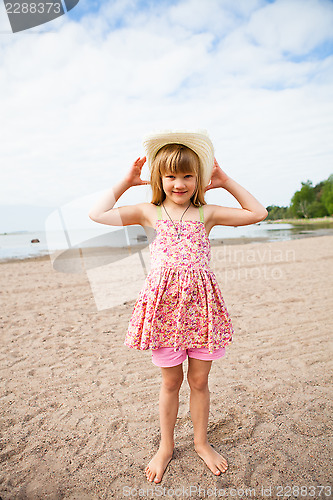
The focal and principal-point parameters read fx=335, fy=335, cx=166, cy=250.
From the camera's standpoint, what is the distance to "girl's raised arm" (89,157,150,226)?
1979 mm

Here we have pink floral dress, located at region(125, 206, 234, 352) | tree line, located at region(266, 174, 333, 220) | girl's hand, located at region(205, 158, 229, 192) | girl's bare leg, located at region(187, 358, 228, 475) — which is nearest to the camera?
pink floral dress, located at region(125, 206, 234, 352)

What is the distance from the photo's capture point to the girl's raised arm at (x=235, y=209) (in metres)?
2.01

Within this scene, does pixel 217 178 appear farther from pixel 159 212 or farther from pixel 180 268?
pixel 180 268

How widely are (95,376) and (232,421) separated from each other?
1.37 metres

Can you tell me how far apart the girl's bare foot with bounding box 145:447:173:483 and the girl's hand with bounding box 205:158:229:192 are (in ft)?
5.41

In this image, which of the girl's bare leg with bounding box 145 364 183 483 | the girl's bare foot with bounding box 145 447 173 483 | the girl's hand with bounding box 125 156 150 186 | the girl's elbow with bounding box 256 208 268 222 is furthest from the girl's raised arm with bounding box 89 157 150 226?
the girl's bare foot with bounding box 145 447 173 483

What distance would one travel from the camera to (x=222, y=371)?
3.22 meters

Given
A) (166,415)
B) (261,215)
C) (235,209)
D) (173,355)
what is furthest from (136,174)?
(166,415)

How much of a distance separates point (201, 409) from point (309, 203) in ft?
165

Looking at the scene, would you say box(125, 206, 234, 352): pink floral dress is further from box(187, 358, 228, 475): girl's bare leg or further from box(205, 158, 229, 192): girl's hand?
box(205, 158, 229, 192): girl's hand

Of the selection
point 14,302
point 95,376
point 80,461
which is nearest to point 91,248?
point 14,302

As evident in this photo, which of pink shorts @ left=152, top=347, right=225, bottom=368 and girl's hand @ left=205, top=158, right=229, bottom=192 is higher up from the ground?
girl's hand @ left=205, top=158, right=229, bottom=192

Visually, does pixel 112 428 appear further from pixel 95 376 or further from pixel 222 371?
pixel 222 371

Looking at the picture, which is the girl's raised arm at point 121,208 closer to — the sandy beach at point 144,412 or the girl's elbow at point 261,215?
the girl's elbow at point 261,215
